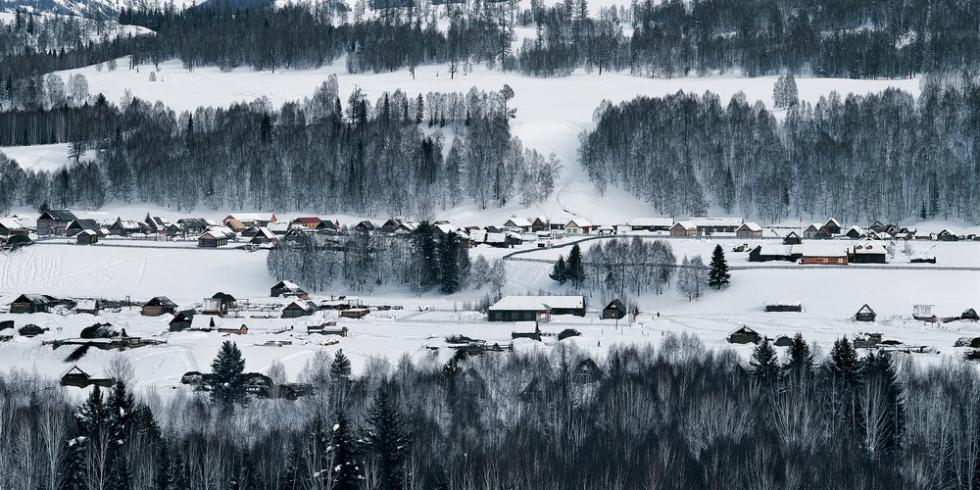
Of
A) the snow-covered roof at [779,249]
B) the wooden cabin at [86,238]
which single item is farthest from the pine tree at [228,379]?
the wooden cabin at [86,238]

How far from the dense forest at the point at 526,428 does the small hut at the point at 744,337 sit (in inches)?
293

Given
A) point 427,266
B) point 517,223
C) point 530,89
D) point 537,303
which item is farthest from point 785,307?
point 530,89

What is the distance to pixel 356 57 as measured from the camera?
147 metres

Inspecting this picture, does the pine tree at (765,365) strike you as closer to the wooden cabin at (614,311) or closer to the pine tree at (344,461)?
the pine tree at (344,461)

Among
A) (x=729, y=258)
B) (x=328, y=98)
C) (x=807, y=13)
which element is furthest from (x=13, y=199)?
(x=807, y=13)

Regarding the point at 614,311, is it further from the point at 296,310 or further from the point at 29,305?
the point at 29,305

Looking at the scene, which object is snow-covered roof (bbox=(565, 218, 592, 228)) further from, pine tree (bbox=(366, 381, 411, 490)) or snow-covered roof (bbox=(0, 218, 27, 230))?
pine tree (bbox=(366, 381, 411, 490))

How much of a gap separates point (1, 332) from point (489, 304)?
2418 cm

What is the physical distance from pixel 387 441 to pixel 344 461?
1.28 m

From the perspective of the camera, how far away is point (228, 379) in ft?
122

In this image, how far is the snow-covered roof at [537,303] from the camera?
58188mm

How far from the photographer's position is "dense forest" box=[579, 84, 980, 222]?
318ft

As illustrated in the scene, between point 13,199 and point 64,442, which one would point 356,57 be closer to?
point 13,199

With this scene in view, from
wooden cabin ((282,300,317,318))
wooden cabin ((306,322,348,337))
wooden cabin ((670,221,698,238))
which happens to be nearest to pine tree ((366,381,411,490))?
wooden cabin ((306,322,348,337))
